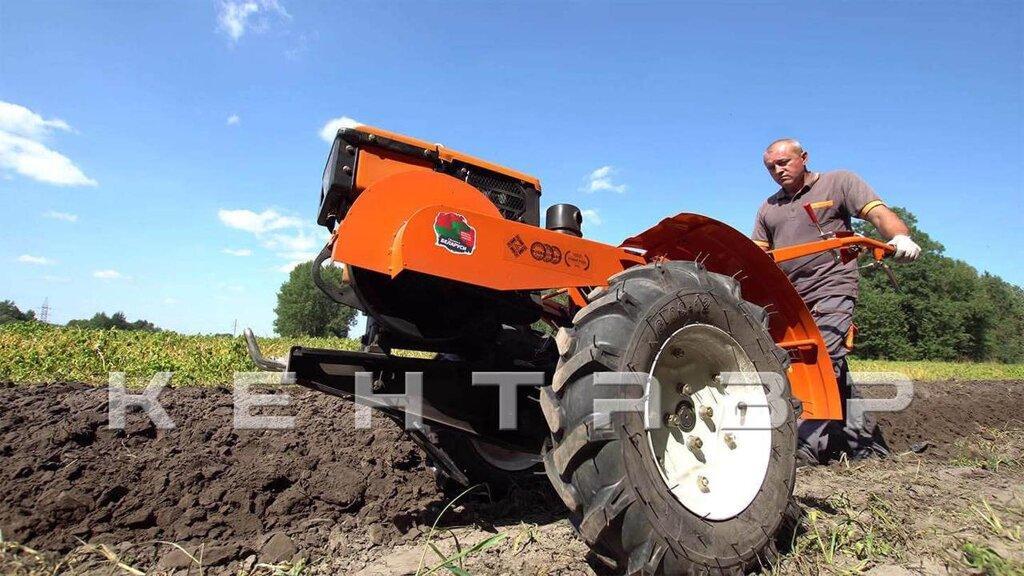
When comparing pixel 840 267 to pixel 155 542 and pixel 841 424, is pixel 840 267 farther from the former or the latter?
pixel 155 542

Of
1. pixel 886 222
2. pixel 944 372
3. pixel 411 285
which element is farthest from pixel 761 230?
pixel 944 372

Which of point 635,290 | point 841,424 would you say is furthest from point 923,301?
point 635,290

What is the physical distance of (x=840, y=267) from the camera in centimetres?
392

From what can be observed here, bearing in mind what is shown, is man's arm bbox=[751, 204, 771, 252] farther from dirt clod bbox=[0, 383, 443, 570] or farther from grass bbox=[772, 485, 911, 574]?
dirt clod bbox=[0, 383, 443, 570]

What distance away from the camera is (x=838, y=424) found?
4.38m

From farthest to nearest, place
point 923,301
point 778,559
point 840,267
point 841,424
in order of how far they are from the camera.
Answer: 1. point 923,301
2. point 841,424
3. point 840,267
4. point 778,559

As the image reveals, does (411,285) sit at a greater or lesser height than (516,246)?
lesser

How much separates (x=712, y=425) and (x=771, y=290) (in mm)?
896

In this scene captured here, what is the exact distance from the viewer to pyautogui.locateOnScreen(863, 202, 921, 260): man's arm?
10.6 feet

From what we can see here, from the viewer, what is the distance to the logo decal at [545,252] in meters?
2.34

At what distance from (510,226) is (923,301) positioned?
188 feet

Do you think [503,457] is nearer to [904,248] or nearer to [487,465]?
[487,465]

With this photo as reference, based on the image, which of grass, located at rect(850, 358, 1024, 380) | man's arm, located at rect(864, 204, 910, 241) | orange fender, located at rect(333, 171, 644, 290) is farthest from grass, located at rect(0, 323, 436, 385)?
grass, located at rect(850, 358, 1024, 380)

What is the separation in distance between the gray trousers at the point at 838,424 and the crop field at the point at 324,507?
221 millimetres
